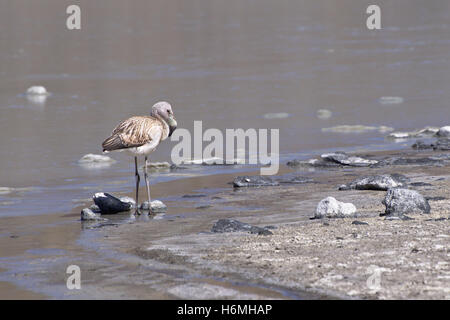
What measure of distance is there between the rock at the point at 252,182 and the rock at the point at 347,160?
57.5 inches

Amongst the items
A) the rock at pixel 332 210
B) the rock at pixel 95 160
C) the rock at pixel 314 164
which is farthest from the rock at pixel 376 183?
the rock at pixel 95 160

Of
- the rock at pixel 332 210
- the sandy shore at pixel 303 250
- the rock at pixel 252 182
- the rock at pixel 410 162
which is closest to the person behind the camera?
the sandy shore at pixel 303 250

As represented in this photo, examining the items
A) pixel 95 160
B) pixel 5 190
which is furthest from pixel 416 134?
pixel 5 190

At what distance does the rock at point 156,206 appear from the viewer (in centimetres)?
1076

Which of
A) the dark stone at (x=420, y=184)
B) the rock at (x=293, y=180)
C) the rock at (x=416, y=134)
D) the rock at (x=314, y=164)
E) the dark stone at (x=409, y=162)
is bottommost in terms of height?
the rock at (x=293, y=180)

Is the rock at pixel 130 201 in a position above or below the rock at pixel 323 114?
below

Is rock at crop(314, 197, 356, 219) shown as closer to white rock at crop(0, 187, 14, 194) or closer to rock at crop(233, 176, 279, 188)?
rock at crop(233, 176, 279, 188)

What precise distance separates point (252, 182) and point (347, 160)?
5.83ft

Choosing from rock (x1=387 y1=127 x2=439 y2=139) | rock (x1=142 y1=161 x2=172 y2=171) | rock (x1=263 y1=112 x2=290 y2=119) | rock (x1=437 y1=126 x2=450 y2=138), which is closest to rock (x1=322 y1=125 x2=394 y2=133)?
rock (x1=387 y1=127 x2=439 y2=139)

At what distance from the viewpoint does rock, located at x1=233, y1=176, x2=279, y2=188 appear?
1201cm

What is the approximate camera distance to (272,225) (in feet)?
31.3

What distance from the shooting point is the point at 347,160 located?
13.2 metres

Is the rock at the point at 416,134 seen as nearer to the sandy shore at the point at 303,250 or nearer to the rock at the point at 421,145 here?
the rock at the point at 421,145

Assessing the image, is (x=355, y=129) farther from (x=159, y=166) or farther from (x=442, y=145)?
(x=159, y=166)
